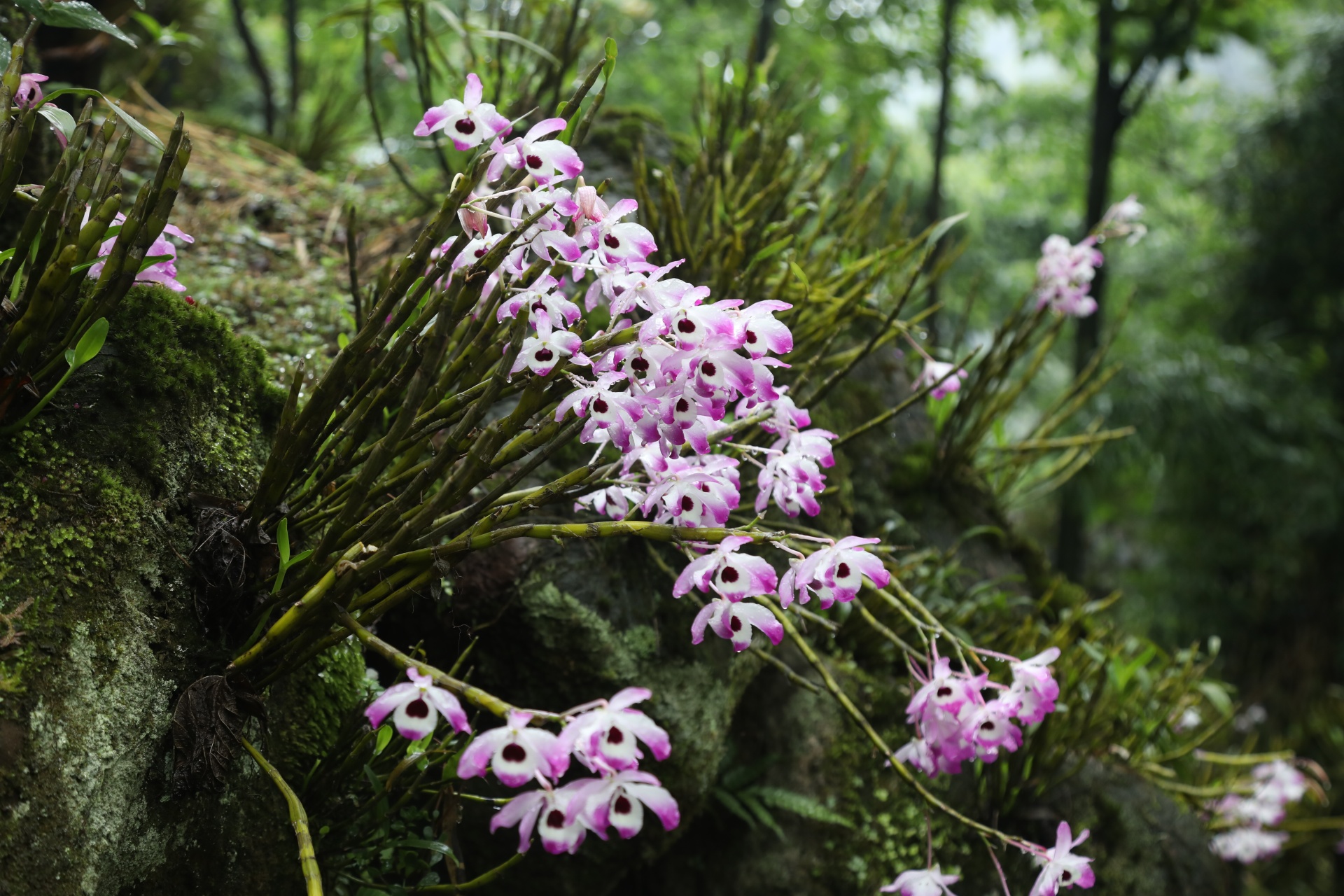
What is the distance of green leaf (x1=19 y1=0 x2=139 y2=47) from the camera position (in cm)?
125

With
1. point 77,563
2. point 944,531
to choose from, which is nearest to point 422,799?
point 77,563

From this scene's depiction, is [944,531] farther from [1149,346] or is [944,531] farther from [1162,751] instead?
[1149,346]

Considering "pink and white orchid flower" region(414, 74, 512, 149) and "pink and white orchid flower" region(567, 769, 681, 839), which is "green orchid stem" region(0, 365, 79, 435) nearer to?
"pink and white orchid flower" region(414, 74, 512, 149)

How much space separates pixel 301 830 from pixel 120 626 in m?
0.39

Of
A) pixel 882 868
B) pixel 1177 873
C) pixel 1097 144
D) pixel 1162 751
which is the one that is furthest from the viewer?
pixel 1097 144

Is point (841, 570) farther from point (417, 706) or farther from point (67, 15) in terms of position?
point (67, 15)

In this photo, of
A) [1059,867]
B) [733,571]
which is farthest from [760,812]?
[733,571]

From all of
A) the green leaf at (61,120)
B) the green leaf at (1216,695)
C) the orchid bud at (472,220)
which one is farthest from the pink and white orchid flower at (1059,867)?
the green leaf at (1216,695)

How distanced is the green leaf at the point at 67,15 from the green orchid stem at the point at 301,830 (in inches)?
40.0

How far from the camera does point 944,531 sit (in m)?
3.01

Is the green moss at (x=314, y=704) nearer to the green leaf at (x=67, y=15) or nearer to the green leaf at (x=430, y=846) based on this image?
the green leaf at (x=430, y=846)

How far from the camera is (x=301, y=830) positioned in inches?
39.9

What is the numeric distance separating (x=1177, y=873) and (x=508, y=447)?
2.45 m

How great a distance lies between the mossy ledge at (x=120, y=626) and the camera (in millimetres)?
1006
